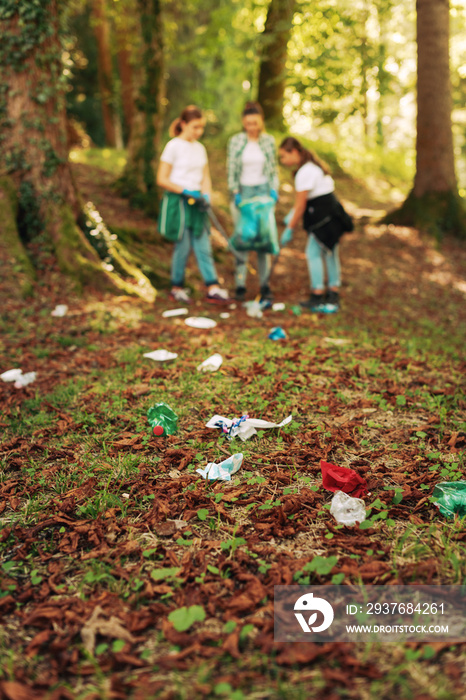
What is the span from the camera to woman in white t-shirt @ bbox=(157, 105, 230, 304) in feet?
18.9

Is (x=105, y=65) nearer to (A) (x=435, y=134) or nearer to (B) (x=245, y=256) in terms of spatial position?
(A) (x=435, y=134)

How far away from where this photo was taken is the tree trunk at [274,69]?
1033 cm

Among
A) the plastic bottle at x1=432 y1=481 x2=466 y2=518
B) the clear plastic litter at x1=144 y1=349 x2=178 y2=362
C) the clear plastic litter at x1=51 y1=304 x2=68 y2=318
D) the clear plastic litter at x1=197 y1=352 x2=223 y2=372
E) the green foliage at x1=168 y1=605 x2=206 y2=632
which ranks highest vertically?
the clear plastic litter at x1=51 y1=304 x2=68 y2=318

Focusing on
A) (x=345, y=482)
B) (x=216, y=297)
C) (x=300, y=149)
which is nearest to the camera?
(x=345, y=482)

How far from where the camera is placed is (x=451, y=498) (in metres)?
2.35

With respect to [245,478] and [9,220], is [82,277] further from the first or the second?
[245,478]

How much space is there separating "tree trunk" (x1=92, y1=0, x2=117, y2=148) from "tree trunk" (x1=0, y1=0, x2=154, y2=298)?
10418mm

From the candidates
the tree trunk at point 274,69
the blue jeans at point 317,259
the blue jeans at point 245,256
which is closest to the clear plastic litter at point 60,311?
the blue jeans at point 245,256

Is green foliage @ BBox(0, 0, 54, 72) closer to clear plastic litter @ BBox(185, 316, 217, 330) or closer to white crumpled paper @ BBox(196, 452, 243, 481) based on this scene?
clear plastic litter @ BBox(185, 316, 217, 330)

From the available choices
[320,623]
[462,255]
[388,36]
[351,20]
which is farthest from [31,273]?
[388,36]

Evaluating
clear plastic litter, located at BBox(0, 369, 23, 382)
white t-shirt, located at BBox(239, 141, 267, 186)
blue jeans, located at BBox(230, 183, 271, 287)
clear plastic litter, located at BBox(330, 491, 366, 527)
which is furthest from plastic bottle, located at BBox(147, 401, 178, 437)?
white t-shirt, located at BBox(239, 141, 267, 186)

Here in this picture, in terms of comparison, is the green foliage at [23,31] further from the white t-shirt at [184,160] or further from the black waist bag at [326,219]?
the black waist bag at [326,219]

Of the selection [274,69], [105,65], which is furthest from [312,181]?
[105,65]

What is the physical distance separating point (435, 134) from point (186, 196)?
6314 millimetres
